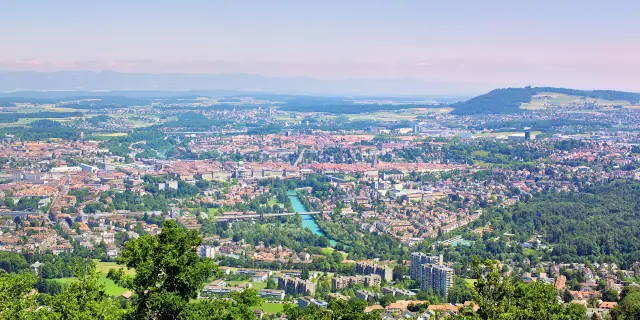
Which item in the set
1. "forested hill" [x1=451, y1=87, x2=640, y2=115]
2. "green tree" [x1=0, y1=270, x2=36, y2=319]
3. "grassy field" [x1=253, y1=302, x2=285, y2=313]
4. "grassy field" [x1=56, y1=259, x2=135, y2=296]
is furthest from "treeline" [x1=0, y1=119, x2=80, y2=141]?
"green tree" [x1=0, y1=270, x2=36, y2=319]

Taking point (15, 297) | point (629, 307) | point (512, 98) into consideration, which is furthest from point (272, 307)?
point (512, 98)

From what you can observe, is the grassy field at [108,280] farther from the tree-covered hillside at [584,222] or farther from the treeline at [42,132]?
the treeline at [42,132]

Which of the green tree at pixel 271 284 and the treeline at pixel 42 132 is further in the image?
the treeline at pixel 42 132

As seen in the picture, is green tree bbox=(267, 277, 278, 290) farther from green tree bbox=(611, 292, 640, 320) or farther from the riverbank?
green tree bbox=(611, 292, 640, 320)

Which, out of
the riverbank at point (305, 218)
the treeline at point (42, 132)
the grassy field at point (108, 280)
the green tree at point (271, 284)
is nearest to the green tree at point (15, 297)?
the grassy field at point (108, 280)

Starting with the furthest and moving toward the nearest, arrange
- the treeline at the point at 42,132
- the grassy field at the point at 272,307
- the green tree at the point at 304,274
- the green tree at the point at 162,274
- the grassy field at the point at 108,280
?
1. the treeline at the point at 42,132
2. the green tree at the point at 304,274
3. the grassy field at the point at 108,280
4. the grassy field at the point at 272,307
5. the green tree at the point at 162,274

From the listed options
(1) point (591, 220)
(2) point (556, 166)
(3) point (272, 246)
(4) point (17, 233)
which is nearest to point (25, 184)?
(4) point (17, 233)
